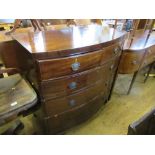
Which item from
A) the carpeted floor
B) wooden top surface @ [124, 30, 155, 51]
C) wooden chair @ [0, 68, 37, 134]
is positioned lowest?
the carpeted floor

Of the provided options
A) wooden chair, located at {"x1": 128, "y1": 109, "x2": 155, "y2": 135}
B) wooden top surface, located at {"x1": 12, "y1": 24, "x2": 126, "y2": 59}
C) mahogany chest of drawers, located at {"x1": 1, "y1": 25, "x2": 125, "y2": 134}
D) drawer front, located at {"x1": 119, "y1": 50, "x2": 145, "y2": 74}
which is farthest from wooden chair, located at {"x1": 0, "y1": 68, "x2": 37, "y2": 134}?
drawer front, located at {"x1": 119, "y1": 50, "x2": 145, "y2": 74}

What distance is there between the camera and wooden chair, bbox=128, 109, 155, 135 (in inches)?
31.5

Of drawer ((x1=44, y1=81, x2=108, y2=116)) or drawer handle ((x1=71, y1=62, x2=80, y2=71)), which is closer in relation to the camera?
drawer handle ((x1=71, y1=62, x2=80, y2=71))

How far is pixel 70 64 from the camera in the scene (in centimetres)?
95

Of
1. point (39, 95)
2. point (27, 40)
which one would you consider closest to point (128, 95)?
point (39, 95)

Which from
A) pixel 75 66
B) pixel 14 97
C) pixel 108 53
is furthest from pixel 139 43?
pixel 14 97

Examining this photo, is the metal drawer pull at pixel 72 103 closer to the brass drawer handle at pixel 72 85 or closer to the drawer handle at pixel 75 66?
the brass drawer handle at pixel 72 85

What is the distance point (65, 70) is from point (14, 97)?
0.36m

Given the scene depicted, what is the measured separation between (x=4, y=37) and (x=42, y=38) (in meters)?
0.32

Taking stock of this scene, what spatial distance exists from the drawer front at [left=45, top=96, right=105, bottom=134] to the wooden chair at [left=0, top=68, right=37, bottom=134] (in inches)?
13.3

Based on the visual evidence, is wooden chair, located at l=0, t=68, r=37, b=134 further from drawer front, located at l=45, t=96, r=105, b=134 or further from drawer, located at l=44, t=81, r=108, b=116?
drawer front, located at l=45, t=96, r=105, b=134

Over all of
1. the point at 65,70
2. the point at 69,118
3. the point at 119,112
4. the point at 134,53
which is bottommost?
the point at 119,112

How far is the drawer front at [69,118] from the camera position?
1202 mm

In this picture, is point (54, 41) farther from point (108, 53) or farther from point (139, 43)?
point (139, 43)
